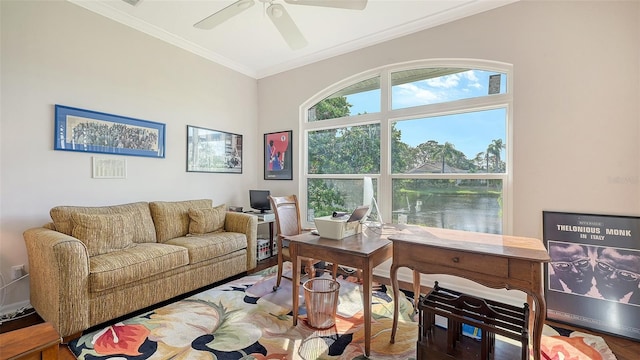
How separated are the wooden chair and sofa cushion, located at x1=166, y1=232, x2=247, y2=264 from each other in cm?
57

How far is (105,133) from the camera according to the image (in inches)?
111

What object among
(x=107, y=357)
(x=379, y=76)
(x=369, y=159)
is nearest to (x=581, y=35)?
(x=379, y=76)

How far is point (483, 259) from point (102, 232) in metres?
2.84

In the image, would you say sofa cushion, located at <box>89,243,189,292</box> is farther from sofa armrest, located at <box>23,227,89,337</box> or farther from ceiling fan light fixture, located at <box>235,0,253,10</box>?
ceiling fan light fixture, located at <box>235,0,253,10</box>

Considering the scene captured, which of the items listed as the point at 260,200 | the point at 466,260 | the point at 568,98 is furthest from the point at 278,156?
the point at 568,98

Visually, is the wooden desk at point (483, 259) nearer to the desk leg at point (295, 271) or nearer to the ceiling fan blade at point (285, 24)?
the desk leg at point (295, 271)

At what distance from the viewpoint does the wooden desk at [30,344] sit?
960 mm

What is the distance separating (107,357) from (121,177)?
1820 millimetres

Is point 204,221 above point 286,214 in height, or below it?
below

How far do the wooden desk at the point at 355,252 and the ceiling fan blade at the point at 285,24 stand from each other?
168 centimetres

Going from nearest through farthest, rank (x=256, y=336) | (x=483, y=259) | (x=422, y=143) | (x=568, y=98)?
(x=483, y=259) → (x=256, y=336) → (x=568, y=98) → (x=422, y=143)

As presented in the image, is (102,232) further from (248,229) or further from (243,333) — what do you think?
(243,333)

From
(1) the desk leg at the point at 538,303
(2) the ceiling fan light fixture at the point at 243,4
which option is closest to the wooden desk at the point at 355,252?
(1) the desk leg at the point at 538,303

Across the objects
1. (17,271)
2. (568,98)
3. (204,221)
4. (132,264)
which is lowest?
(17,271)
